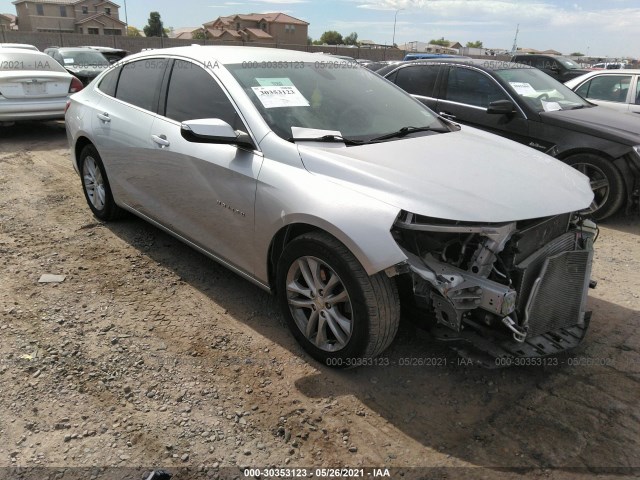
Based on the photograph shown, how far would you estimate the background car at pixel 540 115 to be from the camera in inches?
211

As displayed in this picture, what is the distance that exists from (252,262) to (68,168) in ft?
16.9

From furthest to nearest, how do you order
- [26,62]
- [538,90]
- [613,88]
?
1. [26,62]
2. [613,88]
3. [538,90]

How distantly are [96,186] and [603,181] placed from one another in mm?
5365

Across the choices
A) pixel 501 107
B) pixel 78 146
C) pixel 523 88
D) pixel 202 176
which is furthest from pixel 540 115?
pixel 78 146

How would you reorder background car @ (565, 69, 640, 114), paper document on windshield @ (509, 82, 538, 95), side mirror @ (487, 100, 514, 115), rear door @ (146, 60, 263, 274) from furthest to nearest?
background car @ (565, 69, 640, 114), paper document on windshield @ (509, 82, 538, 95), side mirror @ (487, 100, 514, 115), rear door @ (146, 60, 263, 274)

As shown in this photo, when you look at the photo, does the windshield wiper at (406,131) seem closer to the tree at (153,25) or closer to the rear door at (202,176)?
the rear door at (202,176)

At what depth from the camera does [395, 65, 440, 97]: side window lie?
679cm

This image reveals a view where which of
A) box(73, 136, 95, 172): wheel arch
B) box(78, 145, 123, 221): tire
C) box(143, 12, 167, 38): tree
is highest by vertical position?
box(143, 12, 167, 38): tree

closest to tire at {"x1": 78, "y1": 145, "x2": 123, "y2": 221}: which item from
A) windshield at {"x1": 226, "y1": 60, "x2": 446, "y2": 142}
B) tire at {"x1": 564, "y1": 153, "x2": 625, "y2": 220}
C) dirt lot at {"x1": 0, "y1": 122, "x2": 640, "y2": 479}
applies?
dirt lot at {"x1": 0, "y1": 122, "x2": 640, "y2": 479}

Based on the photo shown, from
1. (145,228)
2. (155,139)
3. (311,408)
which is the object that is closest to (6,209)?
(145,228)

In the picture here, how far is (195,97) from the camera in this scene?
11.6ft

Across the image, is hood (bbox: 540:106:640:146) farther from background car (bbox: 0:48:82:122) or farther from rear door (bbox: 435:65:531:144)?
background car (bbox: 0:48:82:122)

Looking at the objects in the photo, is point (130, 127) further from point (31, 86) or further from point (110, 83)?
point (31, 86)

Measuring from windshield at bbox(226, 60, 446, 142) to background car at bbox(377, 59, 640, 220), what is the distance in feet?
4.23
